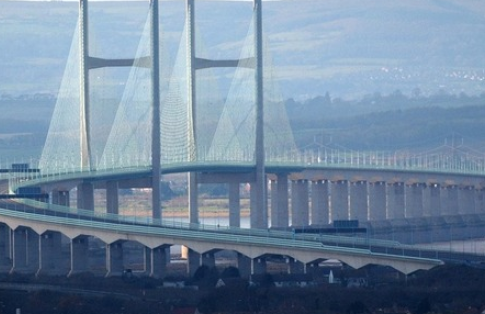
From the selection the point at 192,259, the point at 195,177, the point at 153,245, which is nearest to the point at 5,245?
the point at 153,245

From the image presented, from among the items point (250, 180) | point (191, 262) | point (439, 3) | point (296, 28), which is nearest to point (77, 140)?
point (250, 180)

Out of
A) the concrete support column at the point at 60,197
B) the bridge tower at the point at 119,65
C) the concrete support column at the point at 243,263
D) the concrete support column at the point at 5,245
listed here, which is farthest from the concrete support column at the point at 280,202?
the concrete support column at the point at 243,263

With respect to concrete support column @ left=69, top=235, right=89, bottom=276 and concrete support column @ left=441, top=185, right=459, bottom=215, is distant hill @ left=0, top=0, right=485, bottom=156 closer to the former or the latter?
concrete support column @ left=441, top=185, right=459, bottom=215

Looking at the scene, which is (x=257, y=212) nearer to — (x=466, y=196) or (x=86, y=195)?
(x=86, y=195)

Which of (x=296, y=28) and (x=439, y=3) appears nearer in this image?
(x=296, y=28)

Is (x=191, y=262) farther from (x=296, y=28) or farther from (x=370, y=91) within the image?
(x=296, y=28)

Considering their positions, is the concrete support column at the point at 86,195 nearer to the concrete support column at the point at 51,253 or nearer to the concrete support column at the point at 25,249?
the concrete support column at the point at 51,253
